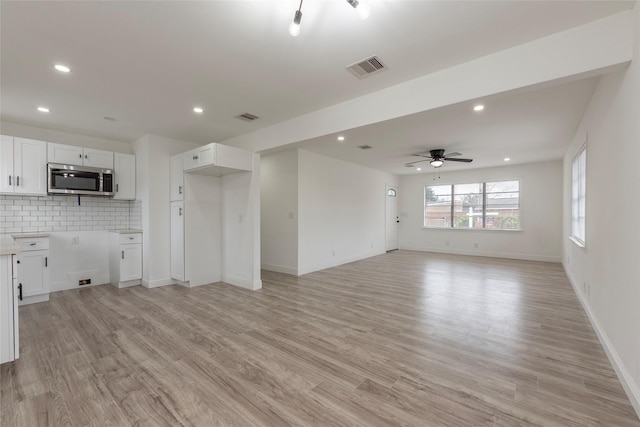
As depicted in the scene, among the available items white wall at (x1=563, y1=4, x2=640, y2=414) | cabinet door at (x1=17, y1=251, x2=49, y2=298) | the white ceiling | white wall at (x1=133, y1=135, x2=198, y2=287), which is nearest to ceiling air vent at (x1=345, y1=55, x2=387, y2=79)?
the white ceiling

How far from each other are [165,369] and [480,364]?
104 inches

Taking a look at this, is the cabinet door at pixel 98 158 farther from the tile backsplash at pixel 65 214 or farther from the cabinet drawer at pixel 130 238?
the cabinet drawer at pixel 130 238

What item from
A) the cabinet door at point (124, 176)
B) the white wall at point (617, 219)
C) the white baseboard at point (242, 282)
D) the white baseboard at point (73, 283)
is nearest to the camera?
the white wall at point (617, 219)

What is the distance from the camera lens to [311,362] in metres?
2.45

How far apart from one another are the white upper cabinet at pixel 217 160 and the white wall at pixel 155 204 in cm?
57

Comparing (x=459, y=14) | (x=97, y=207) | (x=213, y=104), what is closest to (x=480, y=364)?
(x=459, y=14)

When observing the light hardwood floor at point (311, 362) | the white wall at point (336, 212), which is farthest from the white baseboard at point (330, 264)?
the light hardwood floor at point (311, 362)

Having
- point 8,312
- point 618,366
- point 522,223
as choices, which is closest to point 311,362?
point 618,366

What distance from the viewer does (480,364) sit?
2.41m

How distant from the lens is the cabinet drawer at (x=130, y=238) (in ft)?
15.9

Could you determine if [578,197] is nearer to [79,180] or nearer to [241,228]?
[241,228]

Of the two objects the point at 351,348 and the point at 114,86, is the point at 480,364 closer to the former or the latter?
the point at 351,348

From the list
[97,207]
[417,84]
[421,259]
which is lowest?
[421,259]

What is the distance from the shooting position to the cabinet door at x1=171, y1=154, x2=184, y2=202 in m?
4.95
